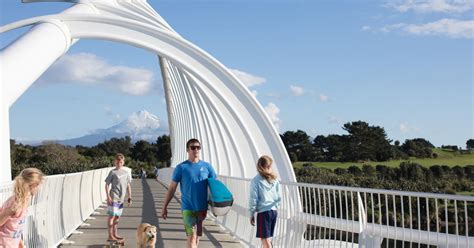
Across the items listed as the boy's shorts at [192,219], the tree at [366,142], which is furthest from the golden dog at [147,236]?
the tree at [366,142]

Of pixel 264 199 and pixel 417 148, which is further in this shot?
pixel 417 148

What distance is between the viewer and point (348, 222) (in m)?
8.54

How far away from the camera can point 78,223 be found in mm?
14727

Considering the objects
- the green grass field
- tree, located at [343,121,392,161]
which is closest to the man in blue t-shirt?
the green grass field

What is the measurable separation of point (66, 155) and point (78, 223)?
86.4 m

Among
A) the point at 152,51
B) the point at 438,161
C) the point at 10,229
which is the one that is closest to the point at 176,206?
the point at 152,51

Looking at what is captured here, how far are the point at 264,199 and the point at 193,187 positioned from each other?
0.91 metres

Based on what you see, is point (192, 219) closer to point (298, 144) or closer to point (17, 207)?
point (17, 207)

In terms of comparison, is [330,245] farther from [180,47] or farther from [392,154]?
[392,154]

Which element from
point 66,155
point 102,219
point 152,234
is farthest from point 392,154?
point 152,234

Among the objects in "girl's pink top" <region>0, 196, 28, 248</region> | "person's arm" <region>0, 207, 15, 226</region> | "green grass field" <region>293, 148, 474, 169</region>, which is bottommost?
"green grass field" <region>293, 148, 474, 169</region>

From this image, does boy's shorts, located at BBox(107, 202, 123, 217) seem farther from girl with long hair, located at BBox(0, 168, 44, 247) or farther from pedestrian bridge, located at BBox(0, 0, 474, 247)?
girl with long hair, located at BBox(0, 168, 44, 247)

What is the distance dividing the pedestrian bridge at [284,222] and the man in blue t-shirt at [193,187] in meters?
1.69

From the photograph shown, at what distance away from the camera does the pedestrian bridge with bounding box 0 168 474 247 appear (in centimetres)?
693
